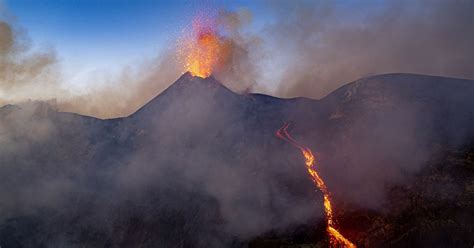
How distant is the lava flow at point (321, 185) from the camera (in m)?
72.2

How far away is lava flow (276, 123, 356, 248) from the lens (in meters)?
72.2

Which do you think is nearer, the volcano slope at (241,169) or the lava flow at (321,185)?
the lava flow at (321,185)

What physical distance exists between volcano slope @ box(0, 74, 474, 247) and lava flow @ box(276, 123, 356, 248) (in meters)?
1.40

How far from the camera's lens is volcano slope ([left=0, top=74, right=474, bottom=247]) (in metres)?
77.0

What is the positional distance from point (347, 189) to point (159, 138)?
Result: 57154 millimetres

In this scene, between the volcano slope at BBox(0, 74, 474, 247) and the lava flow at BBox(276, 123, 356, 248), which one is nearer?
the lava flow at BBox(276, 123, 356, 248)

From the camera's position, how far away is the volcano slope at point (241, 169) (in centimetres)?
7700

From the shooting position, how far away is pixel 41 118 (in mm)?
122750

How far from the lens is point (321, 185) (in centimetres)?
9000

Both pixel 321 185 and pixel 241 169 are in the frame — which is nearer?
pixel 321 185

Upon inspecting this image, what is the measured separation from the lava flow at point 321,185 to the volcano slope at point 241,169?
1403 millimetres

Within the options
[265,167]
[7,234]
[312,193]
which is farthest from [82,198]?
[312,193]

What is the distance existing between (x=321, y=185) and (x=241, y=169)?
66.2ft

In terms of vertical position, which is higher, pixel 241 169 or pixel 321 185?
pixel 241 169
